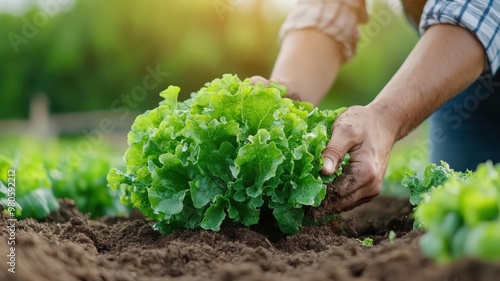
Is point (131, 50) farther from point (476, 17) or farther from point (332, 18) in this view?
point (476, 17)

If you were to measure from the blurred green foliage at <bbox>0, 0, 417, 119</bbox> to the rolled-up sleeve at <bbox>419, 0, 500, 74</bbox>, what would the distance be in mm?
27572

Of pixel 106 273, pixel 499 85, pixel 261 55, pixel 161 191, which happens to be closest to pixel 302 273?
pixel 106 273

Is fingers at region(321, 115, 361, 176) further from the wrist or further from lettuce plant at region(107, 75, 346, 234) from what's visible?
the wrist

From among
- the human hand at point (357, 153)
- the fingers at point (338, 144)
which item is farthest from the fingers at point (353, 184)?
the fingers at point (338, 144)

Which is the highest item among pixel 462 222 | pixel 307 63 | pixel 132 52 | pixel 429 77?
pixel 132 52

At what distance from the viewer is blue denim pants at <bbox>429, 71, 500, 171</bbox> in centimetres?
605

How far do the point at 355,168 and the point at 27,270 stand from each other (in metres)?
2.04

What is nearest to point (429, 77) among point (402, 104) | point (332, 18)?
point (402, 104)

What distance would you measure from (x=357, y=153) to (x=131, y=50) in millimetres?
30762

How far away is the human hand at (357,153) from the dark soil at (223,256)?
276 millimetres

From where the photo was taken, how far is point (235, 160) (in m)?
3.62

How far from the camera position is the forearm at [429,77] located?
4137 millimetres

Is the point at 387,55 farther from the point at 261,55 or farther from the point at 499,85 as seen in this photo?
the point at 499,85

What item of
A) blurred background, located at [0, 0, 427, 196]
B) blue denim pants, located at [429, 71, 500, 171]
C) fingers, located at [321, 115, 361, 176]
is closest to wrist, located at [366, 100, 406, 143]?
fingers, located at [321, 115, 361, 176]
